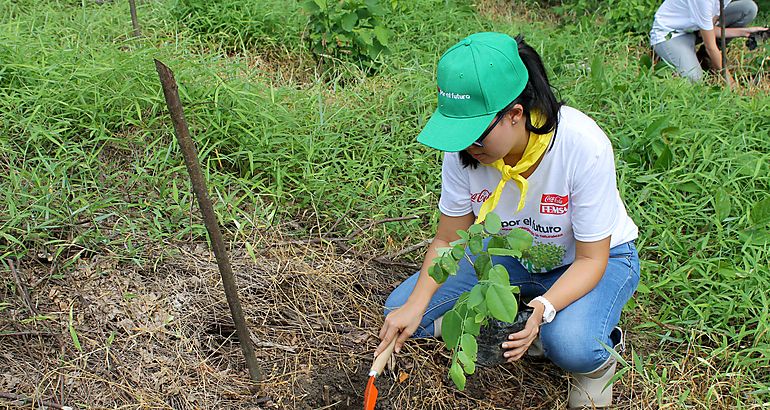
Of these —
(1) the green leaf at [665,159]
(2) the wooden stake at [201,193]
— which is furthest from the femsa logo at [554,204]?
(1) the green leaf at [665,159]

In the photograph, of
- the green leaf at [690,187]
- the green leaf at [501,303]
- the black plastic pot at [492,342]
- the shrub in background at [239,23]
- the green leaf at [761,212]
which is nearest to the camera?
the green leaf at [501,303]

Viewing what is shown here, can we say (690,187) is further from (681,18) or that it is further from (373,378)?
(681,18)

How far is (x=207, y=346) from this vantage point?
2053mm

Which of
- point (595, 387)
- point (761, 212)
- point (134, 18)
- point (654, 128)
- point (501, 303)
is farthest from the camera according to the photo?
point (134, 18)

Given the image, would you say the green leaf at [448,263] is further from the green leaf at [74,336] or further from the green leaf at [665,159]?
the green leaf at [665,159]

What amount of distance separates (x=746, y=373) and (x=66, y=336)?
187 cm

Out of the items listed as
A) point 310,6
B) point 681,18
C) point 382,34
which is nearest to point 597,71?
point 382,34

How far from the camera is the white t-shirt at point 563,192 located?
1.78 meters

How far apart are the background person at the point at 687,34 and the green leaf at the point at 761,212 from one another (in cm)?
169

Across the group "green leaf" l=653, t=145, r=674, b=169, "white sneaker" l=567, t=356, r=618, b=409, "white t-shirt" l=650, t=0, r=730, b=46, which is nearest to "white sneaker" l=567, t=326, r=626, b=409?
"white sneaker" l=567, t=356, r=618, b=409

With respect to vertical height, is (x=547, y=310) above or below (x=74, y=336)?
above

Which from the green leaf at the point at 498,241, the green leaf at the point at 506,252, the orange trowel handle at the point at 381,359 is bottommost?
the orange trowel handle at the point at 381,359

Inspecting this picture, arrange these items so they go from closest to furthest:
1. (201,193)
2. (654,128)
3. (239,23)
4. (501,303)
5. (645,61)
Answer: (501,303)
(201,193)
(654,128)
(239,23)
(645,61)

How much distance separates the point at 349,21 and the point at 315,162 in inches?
37.8
